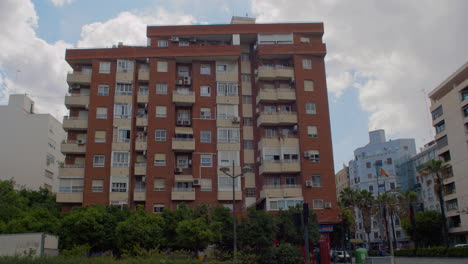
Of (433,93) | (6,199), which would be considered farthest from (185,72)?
(433,93)

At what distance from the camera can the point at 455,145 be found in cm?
6600

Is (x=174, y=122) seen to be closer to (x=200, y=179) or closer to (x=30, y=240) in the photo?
(x=200, y=179)

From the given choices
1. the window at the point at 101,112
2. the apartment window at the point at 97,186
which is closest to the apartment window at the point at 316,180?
the apartment window at the point at 97,186

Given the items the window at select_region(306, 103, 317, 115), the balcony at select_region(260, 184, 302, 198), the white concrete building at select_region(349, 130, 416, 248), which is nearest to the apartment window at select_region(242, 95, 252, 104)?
the window at select_region(306, 103, 317, 115)

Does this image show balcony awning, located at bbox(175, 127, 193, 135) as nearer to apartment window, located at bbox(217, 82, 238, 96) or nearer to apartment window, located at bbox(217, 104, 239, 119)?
apartment window, located at bbox(217, 104, 239, 119)

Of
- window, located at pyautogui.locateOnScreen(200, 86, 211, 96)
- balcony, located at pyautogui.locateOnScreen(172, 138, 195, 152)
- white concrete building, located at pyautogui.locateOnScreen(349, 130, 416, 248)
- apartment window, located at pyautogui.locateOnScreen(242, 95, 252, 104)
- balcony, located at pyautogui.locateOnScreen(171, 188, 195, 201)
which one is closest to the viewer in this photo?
balcony, located at pyautogui.locateOnScreen(171, 188, 195, 201)

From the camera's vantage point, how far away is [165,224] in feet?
132

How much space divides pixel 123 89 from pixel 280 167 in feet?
60.1

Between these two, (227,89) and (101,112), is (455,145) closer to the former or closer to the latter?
(227,89)

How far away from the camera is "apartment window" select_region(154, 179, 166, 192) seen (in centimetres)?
4662

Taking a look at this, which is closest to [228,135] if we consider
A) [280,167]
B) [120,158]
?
[280,167]

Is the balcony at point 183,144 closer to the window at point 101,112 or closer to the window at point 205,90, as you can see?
the window at point 205,90

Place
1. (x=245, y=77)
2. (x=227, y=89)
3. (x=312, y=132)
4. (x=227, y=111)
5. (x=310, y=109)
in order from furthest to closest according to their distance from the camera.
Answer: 1. (x=245, y=77)
2. (x=227, y=89)
3. (x=227, y=111)
4. (x=310, y=109)
5. (x=312, y=132)

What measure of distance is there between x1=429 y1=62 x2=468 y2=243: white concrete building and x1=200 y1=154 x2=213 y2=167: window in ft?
112
